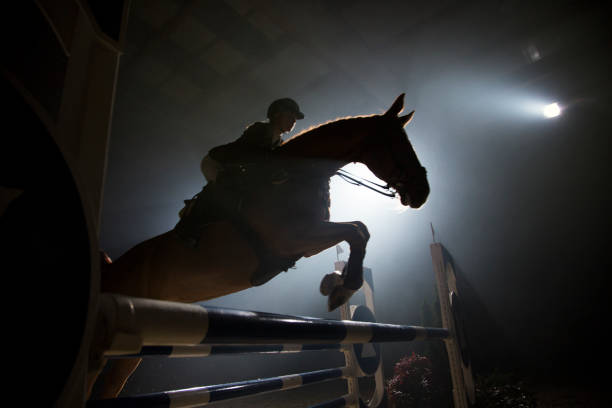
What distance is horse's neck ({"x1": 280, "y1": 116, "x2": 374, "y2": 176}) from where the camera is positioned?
113cm

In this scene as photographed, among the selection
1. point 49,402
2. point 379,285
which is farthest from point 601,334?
point 49,402

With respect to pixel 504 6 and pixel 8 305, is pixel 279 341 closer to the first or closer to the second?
pixel 8 305

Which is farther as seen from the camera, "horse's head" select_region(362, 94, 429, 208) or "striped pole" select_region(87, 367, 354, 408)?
"horse's head" select_region(362, 94, 429, 208)

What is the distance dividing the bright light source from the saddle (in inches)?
184

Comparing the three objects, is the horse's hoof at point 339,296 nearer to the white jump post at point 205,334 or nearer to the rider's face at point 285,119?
the white jump post at point 205,334

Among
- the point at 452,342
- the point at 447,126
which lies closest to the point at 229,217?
the point at 452,342

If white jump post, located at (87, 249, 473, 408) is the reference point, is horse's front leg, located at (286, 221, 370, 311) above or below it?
above

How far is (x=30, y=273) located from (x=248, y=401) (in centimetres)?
490

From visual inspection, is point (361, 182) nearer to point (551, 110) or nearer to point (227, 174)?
point (227, 174)

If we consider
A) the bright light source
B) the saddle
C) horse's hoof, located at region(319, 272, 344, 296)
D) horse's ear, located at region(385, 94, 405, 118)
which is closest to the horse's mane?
horse's ear, located at region(385, 94, 405, 118)

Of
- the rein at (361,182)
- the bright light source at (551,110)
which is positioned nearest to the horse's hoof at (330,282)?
the rein at (361,182)

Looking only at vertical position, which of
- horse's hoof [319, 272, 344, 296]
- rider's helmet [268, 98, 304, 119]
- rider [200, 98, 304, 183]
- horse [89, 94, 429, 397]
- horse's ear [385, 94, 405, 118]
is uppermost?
rider's helmet [268, 98, 304, 119]

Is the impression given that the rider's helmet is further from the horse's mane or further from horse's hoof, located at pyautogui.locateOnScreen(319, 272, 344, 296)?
horse's hoof, located at pyautogui.locateOnScreen(319, 272, 344, 296)

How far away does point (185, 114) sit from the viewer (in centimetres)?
463
